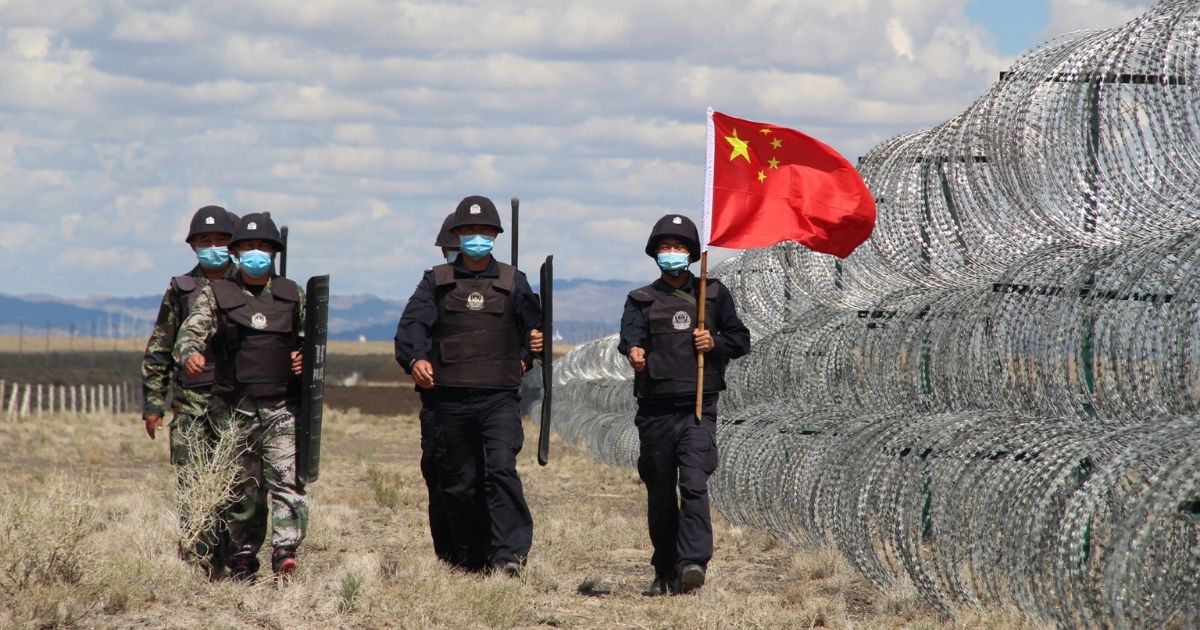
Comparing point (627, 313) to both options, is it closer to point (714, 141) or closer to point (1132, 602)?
point (714, 141)

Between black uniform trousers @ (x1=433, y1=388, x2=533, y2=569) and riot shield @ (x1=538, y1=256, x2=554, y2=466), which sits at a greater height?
riot shield @ (x1=538, y1=256, x2=554, y2=466)

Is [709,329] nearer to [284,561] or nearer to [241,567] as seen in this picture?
[284,561]

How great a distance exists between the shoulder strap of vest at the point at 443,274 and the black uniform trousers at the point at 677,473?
3.90 ft

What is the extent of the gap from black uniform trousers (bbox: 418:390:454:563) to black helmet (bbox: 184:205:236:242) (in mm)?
1337

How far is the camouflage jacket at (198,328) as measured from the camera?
854 centimetres

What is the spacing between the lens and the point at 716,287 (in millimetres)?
9406

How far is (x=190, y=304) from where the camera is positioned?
29.5 feet

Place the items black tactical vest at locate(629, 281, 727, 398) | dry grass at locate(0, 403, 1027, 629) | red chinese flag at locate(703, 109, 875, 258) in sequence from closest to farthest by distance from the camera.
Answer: dry grass at locate(0, 403, 1027, 629)
black tactical vest at locate(629, 281, 727, 398)
red chinese flag at locate(703, 109, 875, 258)

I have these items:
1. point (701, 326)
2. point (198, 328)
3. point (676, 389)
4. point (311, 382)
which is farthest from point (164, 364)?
point (701, 326)

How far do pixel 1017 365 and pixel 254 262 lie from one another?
3661mm

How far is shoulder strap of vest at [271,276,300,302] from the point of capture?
28.9 ft

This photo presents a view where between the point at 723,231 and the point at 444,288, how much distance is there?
63.5 inches

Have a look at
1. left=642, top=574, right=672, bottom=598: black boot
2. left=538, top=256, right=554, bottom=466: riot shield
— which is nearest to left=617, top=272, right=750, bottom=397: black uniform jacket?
left=538, top=256, right=554, bottom=466: riot shield

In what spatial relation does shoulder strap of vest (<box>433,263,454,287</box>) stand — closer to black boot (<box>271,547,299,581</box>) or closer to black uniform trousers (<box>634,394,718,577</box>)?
black uniform trousers (<box>634,394,718,577</box>)
